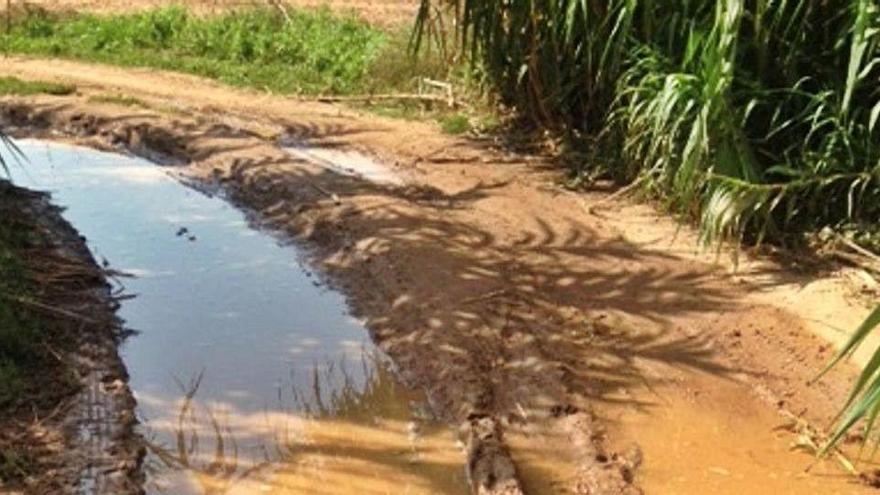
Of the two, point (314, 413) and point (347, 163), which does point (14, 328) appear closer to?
point (314, 413)

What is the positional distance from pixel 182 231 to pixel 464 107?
340 centimetres

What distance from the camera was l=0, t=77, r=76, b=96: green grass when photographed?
1180 cm

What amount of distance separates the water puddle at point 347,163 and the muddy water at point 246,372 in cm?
95

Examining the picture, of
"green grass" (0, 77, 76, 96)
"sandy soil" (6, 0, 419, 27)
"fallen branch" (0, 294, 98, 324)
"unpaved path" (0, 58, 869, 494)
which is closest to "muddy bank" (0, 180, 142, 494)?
"fallen branch" (0, 294, 98, 324)

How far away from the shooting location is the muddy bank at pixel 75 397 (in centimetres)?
474

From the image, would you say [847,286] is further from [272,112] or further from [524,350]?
[272,112]

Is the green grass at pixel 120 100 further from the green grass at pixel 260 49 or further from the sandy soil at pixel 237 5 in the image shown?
the sandy soil at pixel 237 5

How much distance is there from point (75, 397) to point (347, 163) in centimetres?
451

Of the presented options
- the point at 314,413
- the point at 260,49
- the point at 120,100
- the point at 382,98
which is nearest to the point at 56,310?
the point at 314,413

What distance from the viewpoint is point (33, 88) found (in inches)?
469

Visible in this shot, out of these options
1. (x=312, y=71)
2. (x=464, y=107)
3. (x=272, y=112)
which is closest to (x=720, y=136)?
(x=464, y=107)

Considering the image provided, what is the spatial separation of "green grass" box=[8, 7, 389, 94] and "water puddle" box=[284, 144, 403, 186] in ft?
7.05

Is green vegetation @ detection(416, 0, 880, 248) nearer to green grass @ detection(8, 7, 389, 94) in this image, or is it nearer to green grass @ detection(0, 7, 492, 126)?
green grass @ detection(0, 7, 492, 126)

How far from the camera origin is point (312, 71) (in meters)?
12.7
